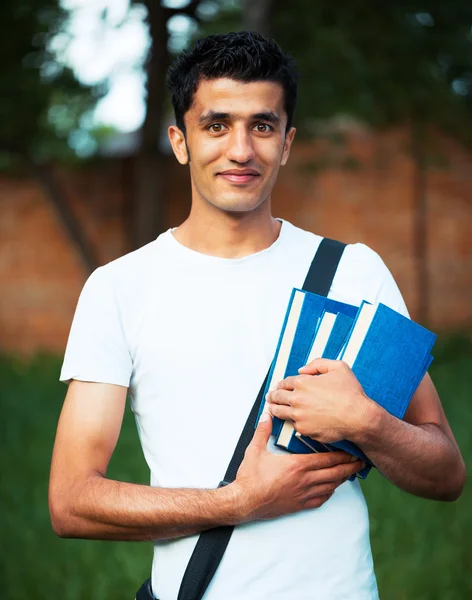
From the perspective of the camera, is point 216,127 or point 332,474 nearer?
point 332,474

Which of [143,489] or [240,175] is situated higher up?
[240,175]

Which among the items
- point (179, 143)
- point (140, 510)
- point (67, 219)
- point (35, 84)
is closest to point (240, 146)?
point (179, 143)

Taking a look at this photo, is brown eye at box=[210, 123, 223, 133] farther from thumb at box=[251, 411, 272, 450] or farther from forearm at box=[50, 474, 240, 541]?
forearm at box=[50, 474, 240, 541]

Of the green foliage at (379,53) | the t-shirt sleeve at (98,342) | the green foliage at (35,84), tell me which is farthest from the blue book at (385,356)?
the green foliage at (35,84)

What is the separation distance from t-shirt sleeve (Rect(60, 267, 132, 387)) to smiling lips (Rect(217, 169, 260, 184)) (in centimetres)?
40

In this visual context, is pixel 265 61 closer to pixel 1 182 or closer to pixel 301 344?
pixel 301 344

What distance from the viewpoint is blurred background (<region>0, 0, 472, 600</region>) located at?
18.8 feet

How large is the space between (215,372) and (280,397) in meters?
0.26

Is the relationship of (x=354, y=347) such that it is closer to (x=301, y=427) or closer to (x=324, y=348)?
(x=324, y=348)

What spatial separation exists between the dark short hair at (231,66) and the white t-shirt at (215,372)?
0.46 metres

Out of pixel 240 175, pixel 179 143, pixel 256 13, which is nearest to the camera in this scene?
pixel 240 175

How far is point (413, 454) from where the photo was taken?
1.85 meters

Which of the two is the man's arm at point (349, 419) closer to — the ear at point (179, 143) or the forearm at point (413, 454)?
the forearm at point (413, 454)

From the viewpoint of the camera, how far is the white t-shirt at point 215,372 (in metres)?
1.85
